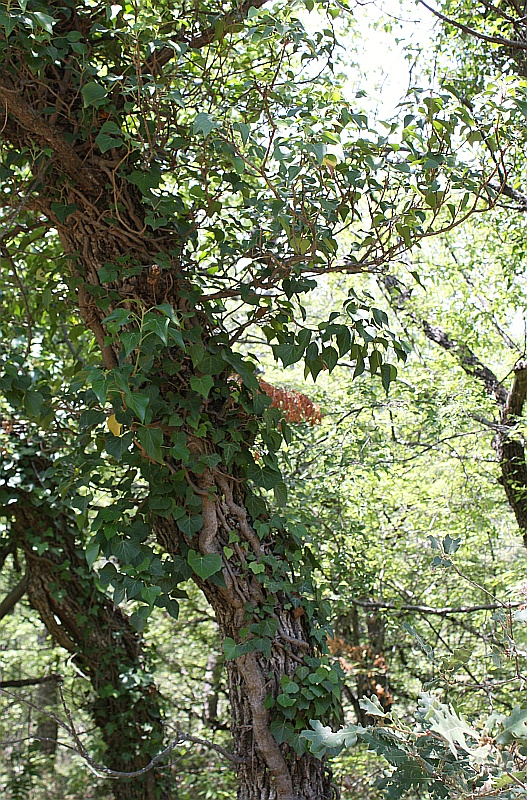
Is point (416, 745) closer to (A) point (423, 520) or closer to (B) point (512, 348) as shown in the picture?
(A) point (423, 520)

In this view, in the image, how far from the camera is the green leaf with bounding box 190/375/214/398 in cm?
175

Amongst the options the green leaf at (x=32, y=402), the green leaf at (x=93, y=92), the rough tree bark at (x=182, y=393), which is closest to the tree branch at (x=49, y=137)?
the rough tree bark at (x=182, y=393)

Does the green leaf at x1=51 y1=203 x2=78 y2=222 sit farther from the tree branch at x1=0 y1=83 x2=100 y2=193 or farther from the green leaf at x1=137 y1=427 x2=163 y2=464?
the green leaf at x1=137 y1=427 x2=163 y2=464

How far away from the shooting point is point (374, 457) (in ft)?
13.5

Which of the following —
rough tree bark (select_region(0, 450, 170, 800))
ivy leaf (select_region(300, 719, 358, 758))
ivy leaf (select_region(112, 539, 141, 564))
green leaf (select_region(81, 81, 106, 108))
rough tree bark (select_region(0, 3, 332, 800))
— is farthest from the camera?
rough tree bark (select_region(0, 450, 170, 800))

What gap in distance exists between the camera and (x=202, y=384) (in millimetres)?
1761

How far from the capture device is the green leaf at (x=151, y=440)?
1.62 meters

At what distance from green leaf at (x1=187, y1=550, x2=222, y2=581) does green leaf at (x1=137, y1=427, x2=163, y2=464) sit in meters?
0.29

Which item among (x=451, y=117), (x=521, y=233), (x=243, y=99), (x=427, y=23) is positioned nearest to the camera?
(x=451, y=117)

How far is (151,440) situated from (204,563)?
1.16ft

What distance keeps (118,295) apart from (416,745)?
4.17 feet

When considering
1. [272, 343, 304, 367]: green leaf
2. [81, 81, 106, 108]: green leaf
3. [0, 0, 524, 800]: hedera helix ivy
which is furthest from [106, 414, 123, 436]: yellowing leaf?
[81, 81, 106, 108]: green leaf

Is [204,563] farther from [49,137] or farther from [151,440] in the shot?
[49,137]

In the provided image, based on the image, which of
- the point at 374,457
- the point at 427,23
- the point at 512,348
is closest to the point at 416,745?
the point at 374,457
